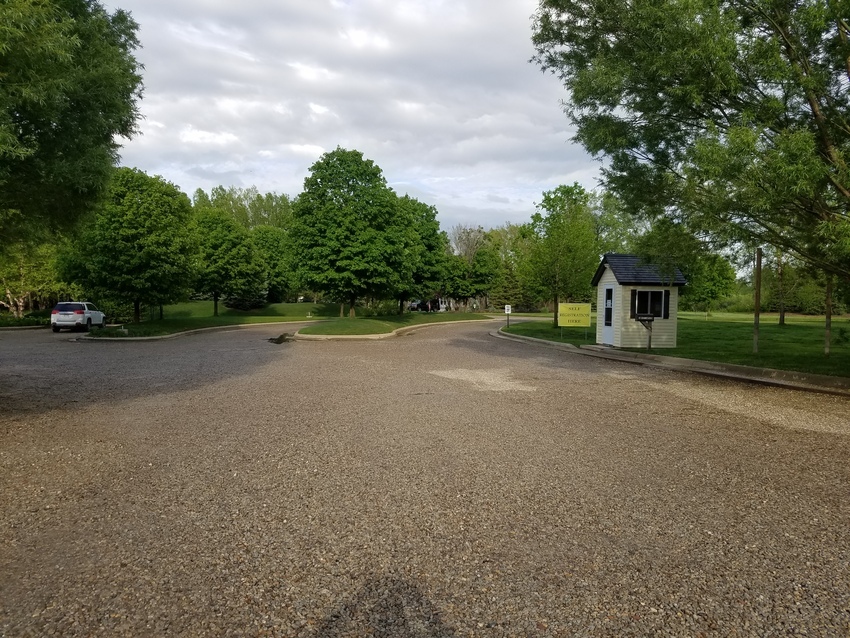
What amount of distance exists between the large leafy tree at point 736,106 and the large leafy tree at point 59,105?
26.3 feet

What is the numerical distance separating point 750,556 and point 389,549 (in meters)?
2.37

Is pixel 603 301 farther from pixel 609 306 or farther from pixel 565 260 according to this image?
pixel 565 260

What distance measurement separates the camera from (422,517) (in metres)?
4.48

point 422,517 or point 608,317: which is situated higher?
point 608,317

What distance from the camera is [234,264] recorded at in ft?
148

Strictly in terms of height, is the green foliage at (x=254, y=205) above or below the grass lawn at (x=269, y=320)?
above

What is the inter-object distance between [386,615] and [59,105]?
7135 mm

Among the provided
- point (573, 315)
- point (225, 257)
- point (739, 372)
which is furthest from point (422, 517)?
point (225, 257)

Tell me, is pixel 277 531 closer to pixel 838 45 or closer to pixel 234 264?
pixel 838 45

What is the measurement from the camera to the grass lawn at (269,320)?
88.6ft

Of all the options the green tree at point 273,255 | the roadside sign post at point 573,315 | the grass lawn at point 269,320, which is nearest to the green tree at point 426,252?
the grass lawn at point 269,320

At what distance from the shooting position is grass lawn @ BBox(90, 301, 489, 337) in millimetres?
27017

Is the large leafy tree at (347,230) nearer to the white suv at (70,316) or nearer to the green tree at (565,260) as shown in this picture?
the green tree at (565,260)

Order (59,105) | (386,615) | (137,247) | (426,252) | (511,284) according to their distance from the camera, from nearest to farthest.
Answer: (386,615)
(59,105)
(137,247)
(426,252)
(511,284)
